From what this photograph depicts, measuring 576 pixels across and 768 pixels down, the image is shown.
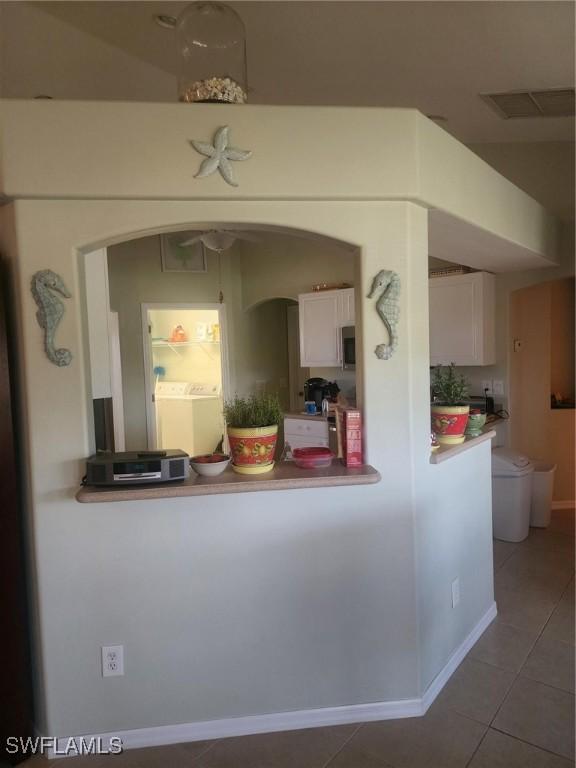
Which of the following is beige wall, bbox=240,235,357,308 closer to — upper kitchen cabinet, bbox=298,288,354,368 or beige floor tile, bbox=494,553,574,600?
upper kitchen cabinet, bbox=298,288,354,368

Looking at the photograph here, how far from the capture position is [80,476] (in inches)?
73.5

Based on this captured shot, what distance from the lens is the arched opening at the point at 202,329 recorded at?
5055 mm

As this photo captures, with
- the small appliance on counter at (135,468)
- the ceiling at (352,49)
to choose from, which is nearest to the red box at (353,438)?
the small appliance on counter at (135,468)

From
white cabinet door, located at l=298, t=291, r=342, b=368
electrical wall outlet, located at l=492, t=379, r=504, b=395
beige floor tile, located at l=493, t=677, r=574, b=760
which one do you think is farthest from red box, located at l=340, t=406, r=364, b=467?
white cabinet door, located at l=298, t=291, r=342, b=368

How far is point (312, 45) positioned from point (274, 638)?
3013 mm

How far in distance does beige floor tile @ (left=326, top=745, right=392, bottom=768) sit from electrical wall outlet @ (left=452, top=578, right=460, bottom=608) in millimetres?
773

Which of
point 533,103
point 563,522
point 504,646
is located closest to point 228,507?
point 504,646

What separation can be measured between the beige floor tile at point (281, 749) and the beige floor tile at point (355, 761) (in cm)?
3

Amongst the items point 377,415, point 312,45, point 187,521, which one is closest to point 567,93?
point 312,45

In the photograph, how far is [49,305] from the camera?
1797 millimetres

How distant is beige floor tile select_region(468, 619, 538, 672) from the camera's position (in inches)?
95.5

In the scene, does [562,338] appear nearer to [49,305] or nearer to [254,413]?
[254,413]

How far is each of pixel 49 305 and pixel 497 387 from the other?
11.9 ft

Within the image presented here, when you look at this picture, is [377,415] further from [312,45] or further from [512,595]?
[312,45]
